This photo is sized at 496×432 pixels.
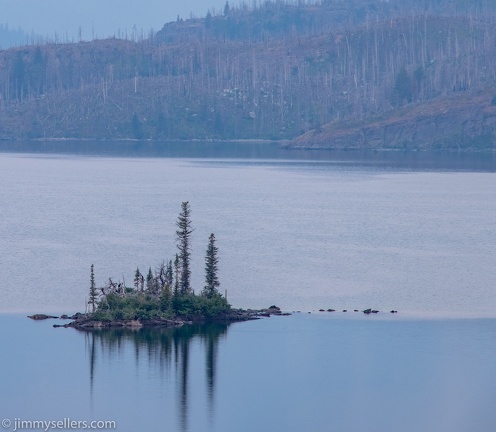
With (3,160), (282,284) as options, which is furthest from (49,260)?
(3,160)

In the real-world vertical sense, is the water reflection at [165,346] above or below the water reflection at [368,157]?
below

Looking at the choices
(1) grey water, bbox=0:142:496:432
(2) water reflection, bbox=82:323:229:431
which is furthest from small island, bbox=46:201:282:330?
(1) grey water, bbox=0:142:496:432

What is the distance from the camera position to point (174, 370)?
161ft

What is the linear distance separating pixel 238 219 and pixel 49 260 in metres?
25.7

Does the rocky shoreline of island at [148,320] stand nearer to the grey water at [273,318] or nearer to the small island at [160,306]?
the small island at [160,306]

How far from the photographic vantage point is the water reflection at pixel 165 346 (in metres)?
48.8

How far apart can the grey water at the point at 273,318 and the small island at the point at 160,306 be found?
41.0 inches

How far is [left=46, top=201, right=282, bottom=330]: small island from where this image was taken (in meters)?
54.2

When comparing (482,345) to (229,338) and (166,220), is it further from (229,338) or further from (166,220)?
(166,220)

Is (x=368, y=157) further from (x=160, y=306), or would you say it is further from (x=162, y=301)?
(x=160, y=306)

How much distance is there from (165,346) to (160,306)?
3814mm

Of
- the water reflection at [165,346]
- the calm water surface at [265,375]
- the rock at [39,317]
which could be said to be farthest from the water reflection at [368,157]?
the rock at [39,317]

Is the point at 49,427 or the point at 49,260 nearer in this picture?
the point at 49,427

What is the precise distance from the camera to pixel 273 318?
57.0 meters
